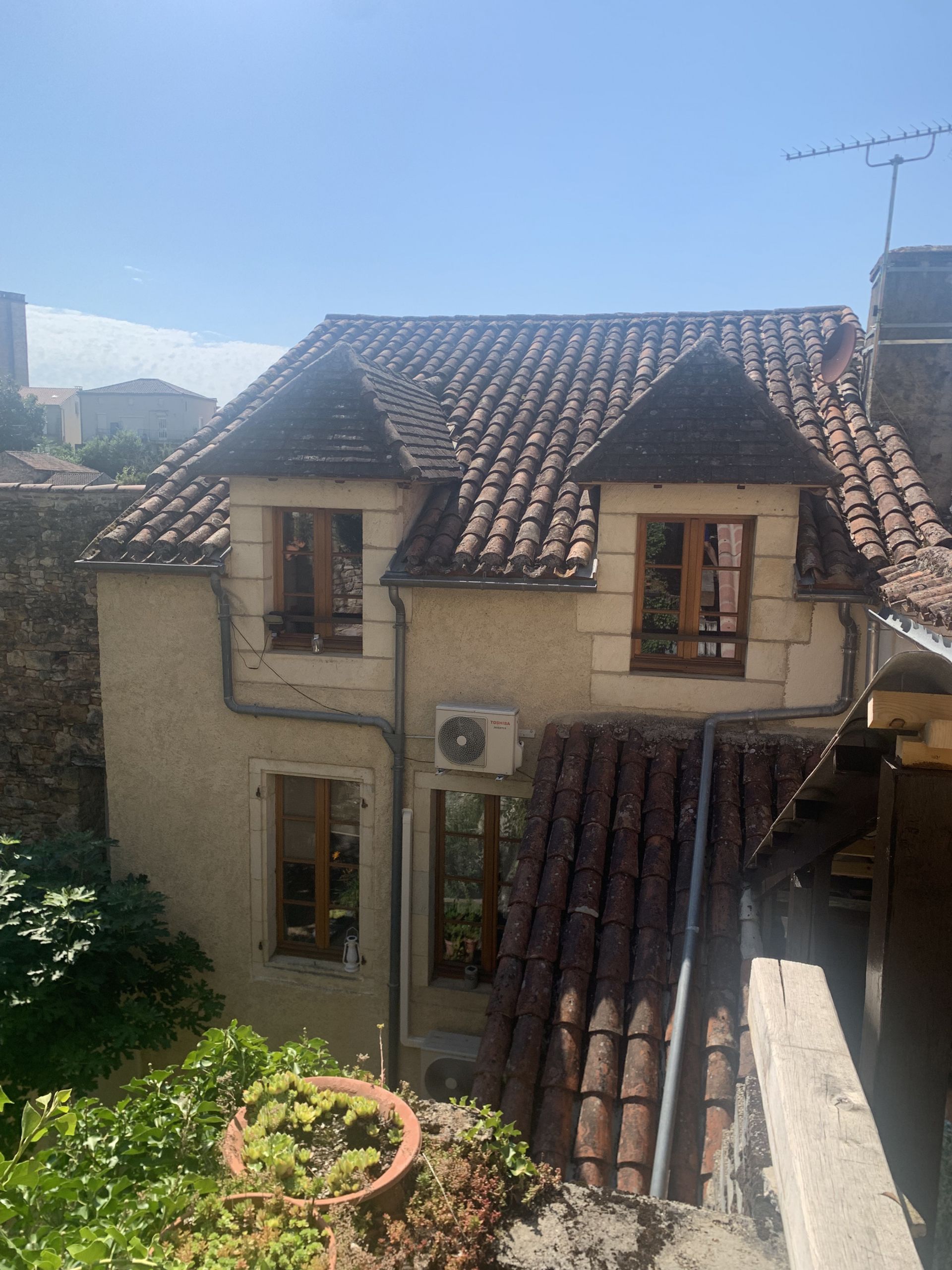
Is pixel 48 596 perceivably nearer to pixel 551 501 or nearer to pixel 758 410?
pixel 551 501

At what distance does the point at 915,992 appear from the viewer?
2566 millimetres

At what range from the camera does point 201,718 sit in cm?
791

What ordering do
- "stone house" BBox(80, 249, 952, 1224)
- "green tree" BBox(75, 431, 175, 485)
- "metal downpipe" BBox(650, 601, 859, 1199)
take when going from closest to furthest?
1. "metal downpipe" BBox(650, 601, 859, 1199)
2. "stone house" BBox(80, 249, 952, 1224)
3. "green tree" BBox(75, 431, 175, 485)

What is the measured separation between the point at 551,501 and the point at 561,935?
3546 mm

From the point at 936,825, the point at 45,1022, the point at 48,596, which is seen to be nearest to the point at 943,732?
the point at 936,825

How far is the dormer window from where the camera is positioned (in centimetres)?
761

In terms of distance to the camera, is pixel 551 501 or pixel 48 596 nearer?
pixel 551 501

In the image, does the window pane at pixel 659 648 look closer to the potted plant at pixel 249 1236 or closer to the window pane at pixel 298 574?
the window pane at pixel 298 574

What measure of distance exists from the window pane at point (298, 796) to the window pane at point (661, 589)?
336cm

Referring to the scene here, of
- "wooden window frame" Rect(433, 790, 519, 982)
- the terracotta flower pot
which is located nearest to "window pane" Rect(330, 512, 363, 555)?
"wooden window frame" Rect(433, 790, 519, 982)

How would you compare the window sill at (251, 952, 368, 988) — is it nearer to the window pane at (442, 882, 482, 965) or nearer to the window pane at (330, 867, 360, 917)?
the window pane at (330, 867, 360, 917)

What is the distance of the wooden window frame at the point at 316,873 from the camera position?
7.90m

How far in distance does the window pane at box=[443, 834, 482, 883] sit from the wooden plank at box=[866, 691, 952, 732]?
5541 millimetres

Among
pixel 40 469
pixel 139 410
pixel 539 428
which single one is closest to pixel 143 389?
pixel 139 410
